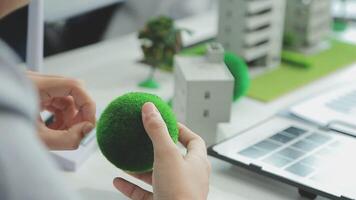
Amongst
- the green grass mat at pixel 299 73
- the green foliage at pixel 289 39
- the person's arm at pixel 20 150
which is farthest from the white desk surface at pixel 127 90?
the person's arm at pixel 20 150

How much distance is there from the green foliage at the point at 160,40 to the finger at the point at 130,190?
35 cm

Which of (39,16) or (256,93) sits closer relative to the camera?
(39,16)

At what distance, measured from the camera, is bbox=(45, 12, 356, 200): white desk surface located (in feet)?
2.36

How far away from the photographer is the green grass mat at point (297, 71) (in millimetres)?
1003

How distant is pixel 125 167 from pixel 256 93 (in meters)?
0.41

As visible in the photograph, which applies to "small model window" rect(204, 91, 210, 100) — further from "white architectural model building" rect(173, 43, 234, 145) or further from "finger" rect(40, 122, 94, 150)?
"finger" rect(40, 122, 94, 150)

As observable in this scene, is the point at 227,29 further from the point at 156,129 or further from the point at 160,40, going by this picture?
the point at 156,129

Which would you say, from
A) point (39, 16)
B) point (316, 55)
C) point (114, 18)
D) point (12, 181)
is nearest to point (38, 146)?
point (12, 181)

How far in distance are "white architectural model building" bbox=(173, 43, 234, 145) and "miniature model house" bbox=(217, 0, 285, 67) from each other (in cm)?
22

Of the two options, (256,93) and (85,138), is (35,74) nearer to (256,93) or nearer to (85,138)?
(85,138)

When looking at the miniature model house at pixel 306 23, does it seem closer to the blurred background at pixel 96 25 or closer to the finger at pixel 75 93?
the blurred background at pixel 96 25

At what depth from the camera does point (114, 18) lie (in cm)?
135

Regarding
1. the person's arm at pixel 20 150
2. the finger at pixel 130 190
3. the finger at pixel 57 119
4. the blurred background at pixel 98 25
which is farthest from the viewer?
the blurred background at pixel 98 25

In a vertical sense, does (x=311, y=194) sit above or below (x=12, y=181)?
below
